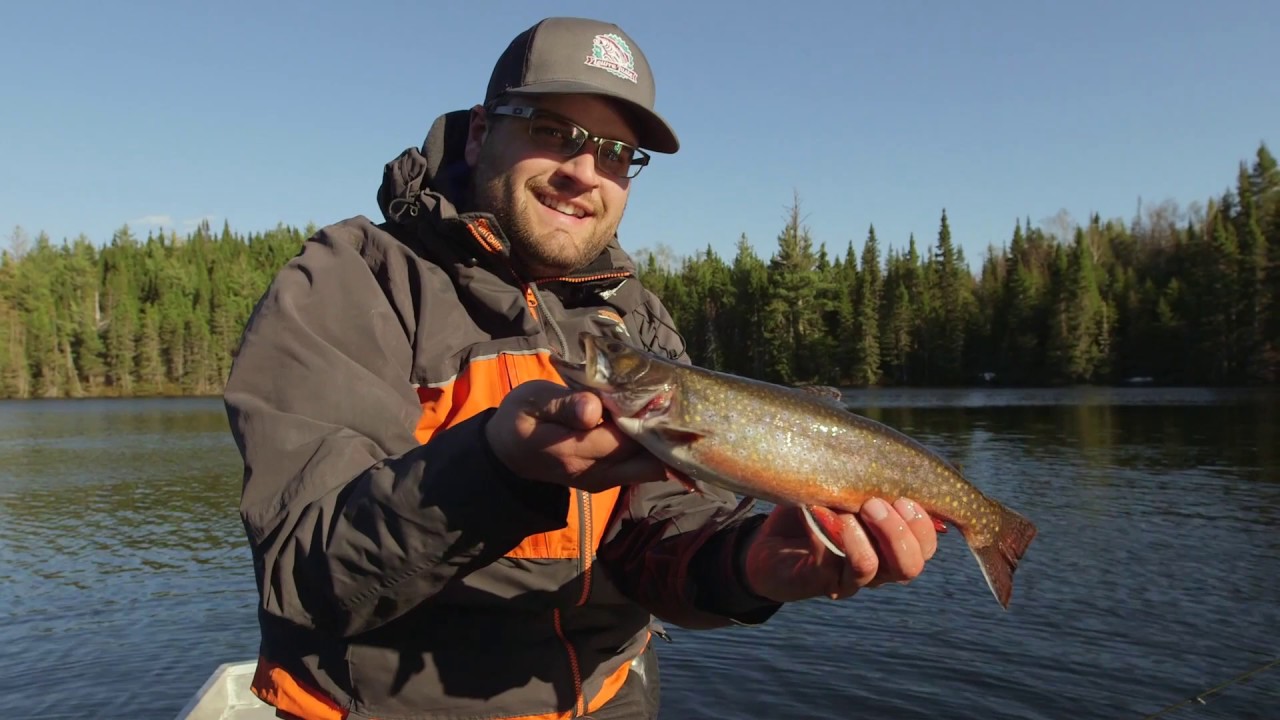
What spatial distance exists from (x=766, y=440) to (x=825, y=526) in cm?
33

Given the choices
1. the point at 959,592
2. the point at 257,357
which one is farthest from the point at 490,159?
the point at 959,592

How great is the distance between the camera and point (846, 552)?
2.84 meters

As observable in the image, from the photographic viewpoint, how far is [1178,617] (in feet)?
42.8

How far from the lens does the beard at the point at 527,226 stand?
133 inches

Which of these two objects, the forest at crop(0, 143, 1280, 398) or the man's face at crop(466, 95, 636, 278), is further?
the forest at crop(0, 143, 1280, 398)

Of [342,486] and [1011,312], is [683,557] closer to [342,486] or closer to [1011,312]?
[342,486]

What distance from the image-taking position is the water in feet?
35.8

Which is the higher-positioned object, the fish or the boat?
the fish

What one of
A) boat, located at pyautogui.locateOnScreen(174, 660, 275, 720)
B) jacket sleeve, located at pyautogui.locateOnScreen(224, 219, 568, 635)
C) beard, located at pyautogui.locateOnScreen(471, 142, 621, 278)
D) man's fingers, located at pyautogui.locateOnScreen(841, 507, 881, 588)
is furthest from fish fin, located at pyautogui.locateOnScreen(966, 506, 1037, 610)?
boat, located at pyautogui.locateOnScreen(174, 660, 275, 720)

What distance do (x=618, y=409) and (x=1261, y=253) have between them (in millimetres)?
84872

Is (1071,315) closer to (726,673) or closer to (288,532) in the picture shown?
(726,673)

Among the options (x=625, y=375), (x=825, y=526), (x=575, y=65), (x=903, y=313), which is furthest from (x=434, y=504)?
(x=903, y=313)

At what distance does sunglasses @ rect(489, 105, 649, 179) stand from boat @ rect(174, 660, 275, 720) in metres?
5.74

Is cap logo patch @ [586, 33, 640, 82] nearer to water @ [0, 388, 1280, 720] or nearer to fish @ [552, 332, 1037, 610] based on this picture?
fish @ [552, 332, 1037, 610]
